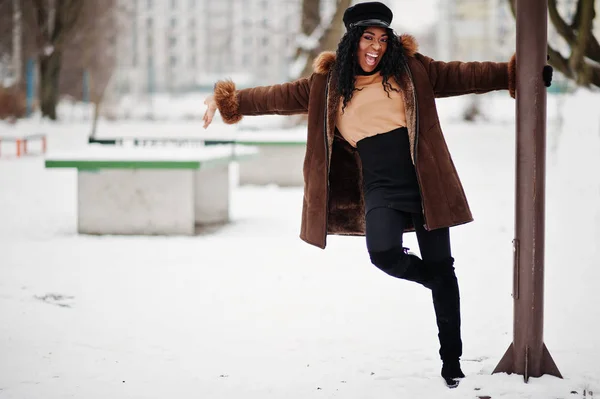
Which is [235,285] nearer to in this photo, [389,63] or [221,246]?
[221,246]

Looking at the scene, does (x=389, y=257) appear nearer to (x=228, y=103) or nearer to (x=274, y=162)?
(x=228, y=103)

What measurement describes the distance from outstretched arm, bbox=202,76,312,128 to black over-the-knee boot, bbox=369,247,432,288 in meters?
0.84

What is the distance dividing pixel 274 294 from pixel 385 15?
301 centimetres

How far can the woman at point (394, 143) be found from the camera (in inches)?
167

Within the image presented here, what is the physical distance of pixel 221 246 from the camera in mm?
9211

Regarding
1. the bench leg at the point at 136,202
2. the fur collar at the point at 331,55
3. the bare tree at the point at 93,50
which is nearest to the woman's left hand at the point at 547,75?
the fur collar at the point at 331,55

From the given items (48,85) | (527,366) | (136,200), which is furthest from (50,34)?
(527,366)

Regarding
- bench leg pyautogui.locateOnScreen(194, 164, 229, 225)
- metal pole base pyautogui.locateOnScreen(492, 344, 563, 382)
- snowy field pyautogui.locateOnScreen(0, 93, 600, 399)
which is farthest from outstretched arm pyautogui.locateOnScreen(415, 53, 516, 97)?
bench leg pyautogui.locateOnScreen(194, 164, 229, 225)

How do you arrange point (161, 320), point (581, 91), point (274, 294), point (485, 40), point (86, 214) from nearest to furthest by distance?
1. point (161, 320)
2. point (274, 294)
3. point (86, 214)
4. point (581, 91)
5. point (485, 40)

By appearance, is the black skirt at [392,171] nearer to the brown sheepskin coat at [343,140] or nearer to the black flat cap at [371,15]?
the brown sheepskin coat at [343,140]

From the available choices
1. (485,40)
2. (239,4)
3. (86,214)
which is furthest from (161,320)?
(239,4)

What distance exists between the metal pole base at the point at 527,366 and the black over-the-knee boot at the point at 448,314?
0.23 meters

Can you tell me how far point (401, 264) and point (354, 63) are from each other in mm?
941

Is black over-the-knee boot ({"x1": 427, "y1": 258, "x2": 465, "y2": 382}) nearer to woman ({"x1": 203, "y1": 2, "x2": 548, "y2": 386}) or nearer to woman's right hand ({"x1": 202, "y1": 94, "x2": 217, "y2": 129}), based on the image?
woman ({"x1": 203, "y1": 2, "x2": 548, "y2": 386})
